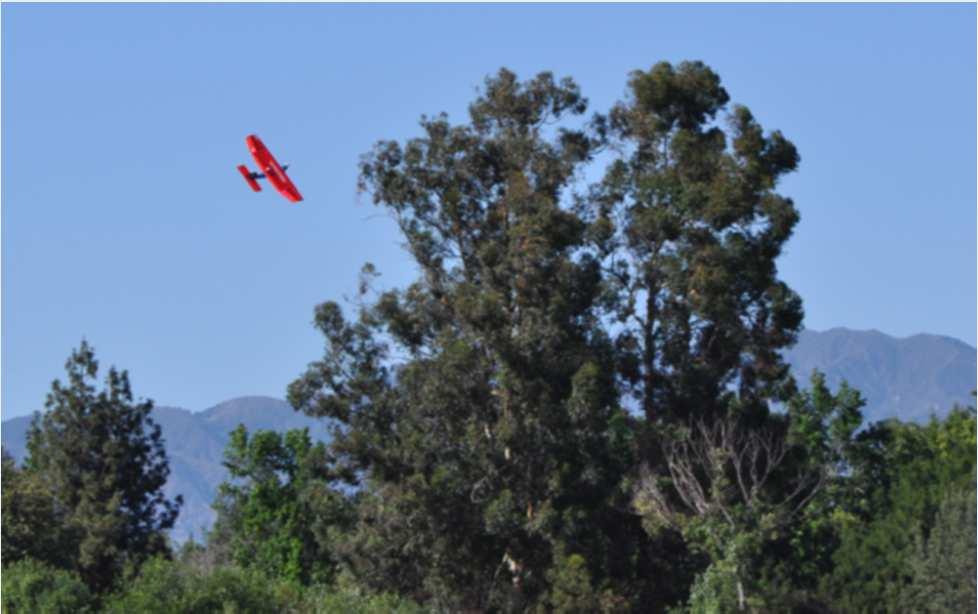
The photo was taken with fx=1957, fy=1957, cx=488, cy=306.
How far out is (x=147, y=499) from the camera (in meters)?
41.4

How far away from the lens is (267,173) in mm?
31453

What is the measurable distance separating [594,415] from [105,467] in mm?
12975

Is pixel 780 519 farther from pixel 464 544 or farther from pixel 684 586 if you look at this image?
pixel 464 544

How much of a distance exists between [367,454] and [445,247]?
394cm

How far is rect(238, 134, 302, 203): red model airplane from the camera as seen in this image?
101 feet

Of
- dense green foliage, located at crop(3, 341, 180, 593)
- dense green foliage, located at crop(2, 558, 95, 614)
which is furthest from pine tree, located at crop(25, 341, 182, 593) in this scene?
dense green foliage, located at crop(2, 558, 95, 614)

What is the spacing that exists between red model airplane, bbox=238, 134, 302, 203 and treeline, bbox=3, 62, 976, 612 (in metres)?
3.53

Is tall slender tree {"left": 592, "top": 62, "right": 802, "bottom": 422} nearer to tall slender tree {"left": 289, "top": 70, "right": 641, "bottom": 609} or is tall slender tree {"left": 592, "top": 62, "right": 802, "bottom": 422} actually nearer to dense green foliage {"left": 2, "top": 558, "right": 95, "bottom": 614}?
tall slender tree {"left": 289, "top": 70, "right": 641, "bottom": 609}

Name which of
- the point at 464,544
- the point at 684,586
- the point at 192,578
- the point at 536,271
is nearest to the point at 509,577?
the point at 464,544

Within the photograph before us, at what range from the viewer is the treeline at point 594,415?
32062mm

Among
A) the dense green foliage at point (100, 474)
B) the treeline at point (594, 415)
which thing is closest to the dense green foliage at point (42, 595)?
the treeline at point (594, 415)

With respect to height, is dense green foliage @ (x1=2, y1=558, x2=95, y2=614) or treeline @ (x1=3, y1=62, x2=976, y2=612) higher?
treeline @ (x1=3, y1=62, x2=976, y2=612)

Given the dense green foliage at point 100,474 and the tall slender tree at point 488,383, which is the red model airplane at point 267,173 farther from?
the dense green foliage at point 100,474

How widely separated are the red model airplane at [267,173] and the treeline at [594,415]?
353 cm
